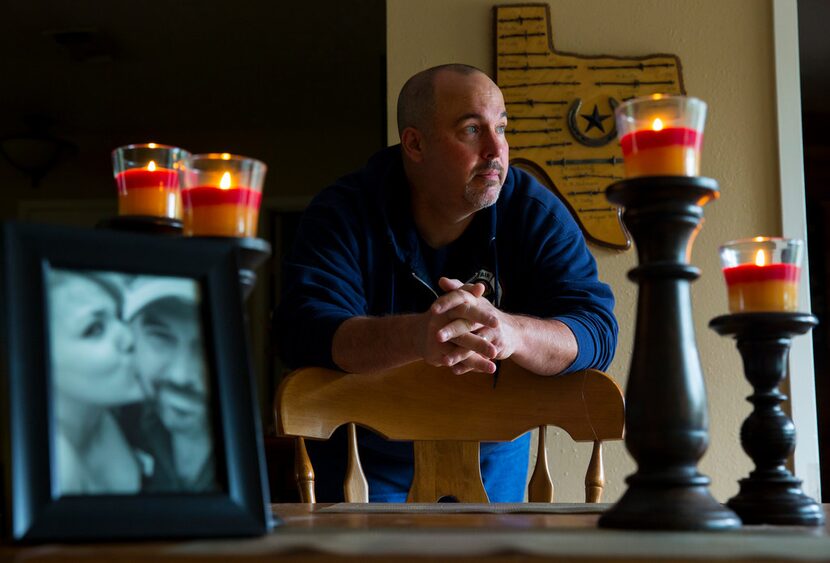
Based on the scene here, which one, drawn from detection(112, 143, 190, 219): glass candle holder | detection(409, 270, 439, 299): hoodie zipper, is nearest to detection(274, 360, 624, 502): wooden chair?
detection(409, 270, 439, 299): hoodie zipper

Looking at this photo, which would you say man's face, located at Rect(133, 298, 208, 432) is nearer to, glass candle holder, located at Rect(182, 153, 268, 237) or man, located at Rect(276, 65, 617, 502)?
glass candle holder, located at Rect(182, 153, 268, 237)

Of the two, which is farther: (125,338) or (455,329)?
(455,329)

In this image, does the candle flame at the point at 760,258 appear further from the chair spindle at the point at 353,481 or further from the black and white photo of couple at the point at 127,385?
the chair spindle at the point at 353,481

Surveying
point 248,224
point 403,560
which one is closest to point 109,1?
point 248,224

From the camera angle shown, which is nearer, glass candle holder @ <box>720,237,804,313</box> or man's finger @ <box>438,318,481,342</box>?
glass candle holder @ <box>720,237,804,313</box>

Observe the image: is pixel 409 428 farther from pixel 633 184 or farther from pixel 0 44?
pixel 0 44

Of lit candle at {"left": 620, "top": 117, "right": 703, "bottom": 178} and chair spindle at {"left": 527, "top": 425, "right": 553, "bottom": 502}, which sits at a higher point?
lit candle at {"left": 620, "top": 117, "right": 703, "bottom": 178}

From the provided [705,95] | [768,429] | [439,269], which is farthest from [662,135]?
[705,95]

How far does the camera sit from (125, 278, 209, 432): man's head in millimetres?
623

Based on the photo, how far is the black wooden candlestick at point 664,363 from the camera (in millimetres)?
689

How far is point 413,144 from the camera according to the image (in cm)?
208

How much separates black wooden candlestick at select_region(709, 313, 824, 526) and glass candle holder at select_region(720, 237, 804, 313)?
0.02m

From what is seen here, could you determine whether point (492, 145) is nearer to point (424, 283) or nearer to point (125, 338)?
point (424, 283)

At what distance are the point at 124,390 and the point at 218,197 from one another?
Result: 0.18 m
